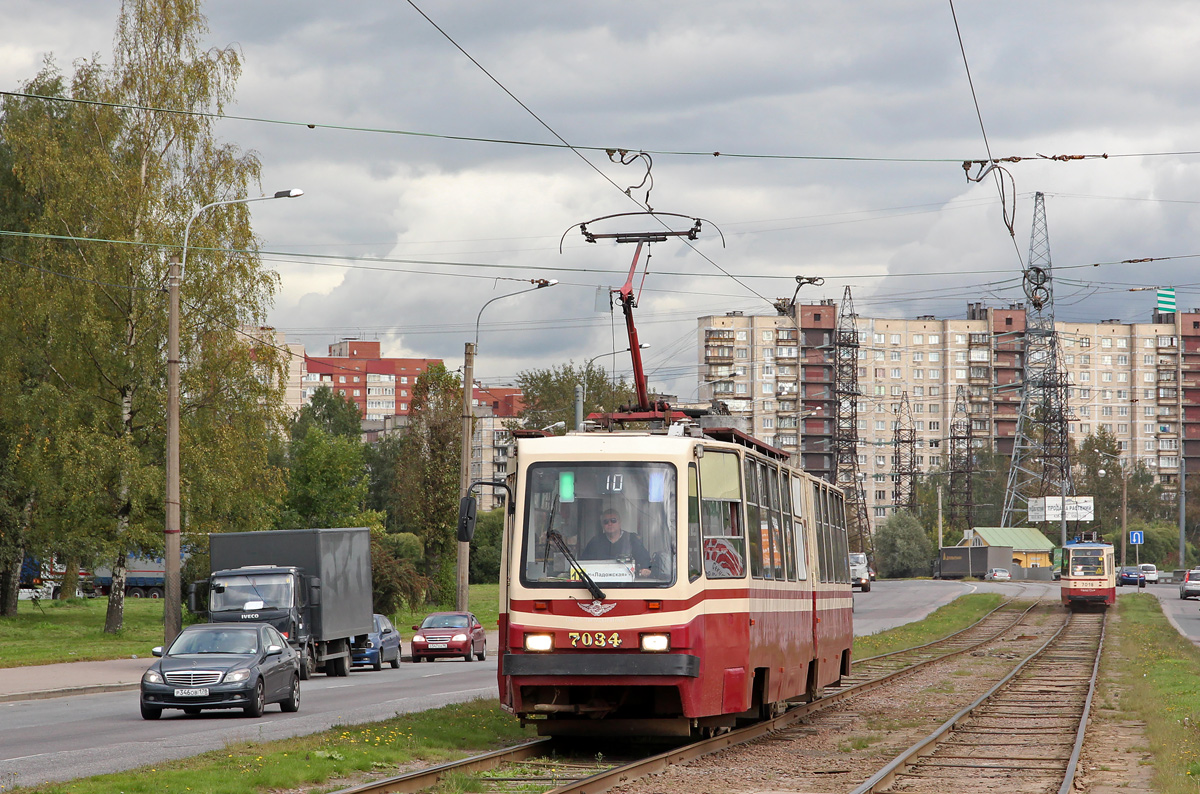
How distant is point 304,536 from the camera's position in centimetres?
3022

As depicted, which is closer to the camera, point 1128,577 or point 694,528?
point 694,528

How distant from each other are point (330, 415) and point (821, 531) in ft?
339

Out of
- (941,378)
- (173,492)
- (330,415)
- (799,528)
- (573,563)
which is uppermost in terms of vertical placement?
(941,378)

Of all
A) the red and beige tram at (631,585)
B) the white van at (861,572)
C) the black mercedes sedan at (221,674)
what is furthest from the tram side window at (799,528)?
the white van at (861,572)

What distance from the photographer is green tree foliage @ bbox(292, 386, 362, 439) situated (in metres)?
119

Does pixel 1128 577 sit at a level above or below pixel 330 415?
below

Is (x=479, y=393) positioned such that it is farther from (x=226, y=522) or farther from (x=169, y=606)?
(x=169, y=606)

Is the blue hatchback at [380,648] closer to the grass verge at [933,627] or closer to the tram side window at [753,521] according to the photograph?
the grass verge at [933,627]

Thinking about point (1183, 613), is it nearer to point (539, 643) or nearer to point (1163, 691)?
point (1163, 691)

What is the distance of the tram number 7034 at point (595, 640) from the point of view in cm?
1290

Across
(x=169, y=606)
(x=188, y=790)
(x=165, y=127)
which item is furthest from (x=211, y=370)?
(x=188, y=790)

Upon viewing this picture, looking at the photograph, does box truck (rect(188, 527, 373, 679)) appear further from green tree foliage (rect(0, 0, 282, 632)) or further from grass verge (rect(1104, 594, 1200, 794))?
grass verge (rect(1104, 594, 1200, 794))

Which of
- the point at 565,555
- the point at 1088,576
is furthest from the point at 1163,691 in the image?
the point at 1088,576

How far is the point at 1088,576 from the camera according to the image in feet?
193
